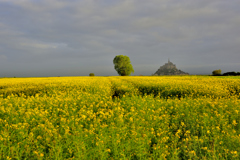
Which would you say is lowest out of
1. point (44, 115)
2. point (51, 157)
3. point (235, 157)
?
point (235, 157)

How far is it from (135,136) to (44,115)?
3848 mm

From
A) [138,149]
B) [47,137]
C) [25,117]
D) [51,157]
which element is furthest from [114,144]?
[25,117]

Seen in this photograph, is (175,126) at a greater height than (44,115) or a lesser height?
lesser

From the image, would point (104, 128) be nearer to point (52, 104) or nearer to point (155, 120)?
point (155, 120)

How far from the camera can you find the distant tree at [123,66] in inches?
2734

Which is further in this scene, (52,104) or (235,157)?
(52,104)

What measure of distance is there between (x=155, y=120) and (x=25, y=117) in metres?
5.03

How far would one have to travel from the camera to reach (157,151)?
3.91 metres

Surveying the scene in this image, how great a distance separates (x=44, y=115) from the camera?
611 centimetres

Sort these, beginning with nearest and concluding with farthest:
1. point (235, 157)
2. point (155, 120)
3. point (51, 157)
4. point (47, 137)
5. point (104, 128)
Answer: point (51, 157) → point (235, 157) → point (47, 137) → point (104, 128) → point (155, 120)

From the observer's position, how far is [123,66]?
70438 millimetres

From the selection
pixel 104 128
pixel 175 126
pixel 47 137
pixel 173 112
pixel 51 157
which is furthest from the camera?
pixel 173 112

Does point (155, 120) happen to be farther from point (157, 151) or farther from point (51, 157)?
point (51, 157)

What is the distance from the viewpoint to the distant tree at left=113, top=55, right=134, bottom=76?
6944 centimetres
